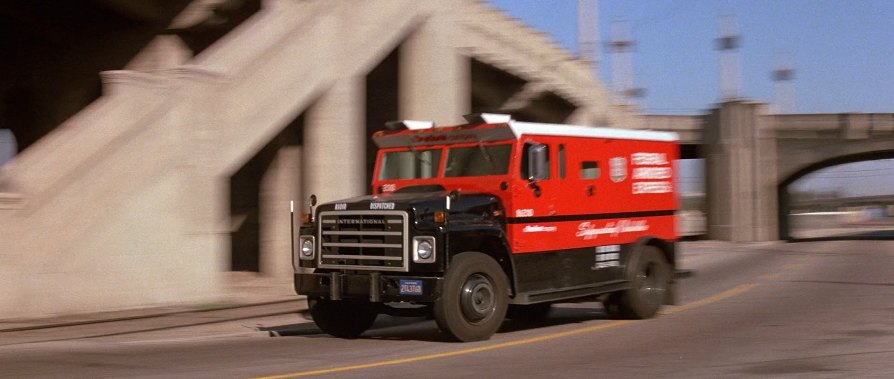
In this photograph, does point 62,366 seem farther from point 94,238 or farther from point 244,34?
point 244,34

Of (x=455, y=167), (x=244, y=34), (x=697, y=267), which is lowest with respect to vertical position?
(x=697, y=267)

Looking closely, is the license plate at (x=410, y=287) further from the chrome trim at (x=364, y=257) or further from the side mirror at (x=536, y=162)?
the side mirror at (x=536, y=162)

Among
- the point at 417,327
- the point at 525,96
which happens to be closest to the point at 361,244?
the point at 417,327

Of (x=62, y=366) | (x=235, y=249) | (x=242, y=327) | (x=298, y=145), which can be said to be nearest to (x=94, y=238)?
(x=242, y=327)

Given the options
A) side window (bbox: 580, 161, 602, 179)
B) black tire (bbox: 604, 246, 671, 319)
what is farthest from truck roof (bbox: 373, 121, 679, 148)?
black tire (bbox: 604, 246, 671, 319)

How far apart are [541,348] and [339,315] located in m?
3.00

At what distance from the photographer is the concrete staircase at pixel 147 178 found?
15.1 m

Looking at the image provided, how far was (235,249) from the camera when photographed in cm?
2870

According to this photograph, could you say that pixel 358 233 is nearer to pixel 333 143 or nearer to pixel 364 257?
pixel 364 257

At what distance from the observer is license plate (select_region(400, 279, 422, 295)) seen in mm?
11391

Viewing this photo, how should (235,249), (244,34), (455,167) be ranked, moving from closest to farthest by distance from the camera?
(455,167)
(244,34)
(235,249)

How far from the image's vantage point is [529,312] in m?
15.1

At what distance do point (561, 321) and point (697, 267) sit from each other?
54.2ft

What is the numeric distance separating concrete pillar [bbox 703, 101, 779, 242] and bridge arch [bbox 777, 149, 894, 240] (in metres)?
1.65
